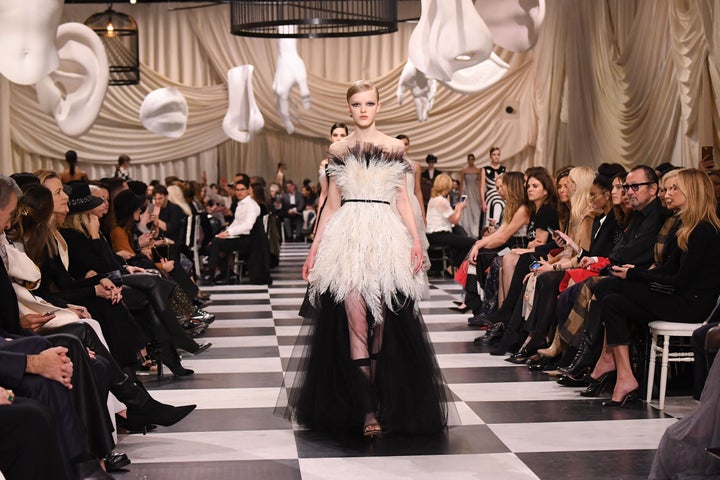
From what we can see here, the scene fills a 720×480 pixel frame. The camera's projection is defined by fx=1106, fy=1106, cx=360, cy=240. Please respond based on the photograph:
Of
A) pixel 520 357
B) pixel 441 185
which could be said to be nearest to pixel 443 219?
pixel 441 185

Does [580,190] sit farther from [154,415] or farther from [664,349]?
[154,415]

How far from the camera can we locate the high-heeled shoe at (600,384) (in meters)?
5.27

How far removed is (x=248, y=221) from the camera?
11320 mm

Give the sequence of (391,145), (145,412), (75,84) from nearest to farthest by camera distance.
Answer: (145,412), (391,145), (75,84)

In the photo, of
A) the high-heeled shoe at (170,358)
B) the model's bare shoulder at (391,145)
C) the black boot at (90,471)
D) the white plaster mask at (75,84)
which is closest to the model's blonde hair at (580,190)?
the model's bare shoulder at (391,145)

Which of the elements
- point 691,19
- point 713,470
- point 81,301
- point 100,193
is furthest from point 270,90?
point 713,470

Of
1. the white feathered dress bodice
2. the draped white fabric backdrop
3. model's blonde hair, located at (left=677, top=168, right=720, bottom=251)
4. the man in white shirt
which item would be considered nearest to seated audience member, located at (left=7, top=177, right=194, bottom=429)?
the white feathered dress bodice

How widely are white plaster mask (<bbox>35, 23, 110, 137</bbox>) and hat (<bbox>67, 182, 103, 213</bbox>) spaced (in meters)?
0.80

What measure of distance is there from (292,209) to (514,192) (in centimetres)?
1154

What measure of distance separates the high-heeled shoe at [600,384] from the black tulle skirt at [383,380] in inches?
41.7

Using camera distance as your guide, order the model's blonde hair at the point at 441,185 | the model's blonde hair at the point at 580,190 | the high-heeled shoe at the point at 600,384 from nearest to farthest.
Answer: the high-heeled shoe at the point at 600,384 < the model's blonde hair at the point at 580,190 < the model's blonde hair at the point at 441,185

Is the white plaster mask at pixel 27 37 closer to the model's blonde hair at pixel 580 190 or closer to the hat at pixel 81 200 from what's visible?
the hat at pixel 81 200

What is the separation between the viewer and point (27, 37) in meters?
4.88

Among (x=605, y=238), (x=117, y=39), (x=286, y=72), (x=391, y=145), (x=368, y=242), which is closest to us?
(x=368, y=242)
